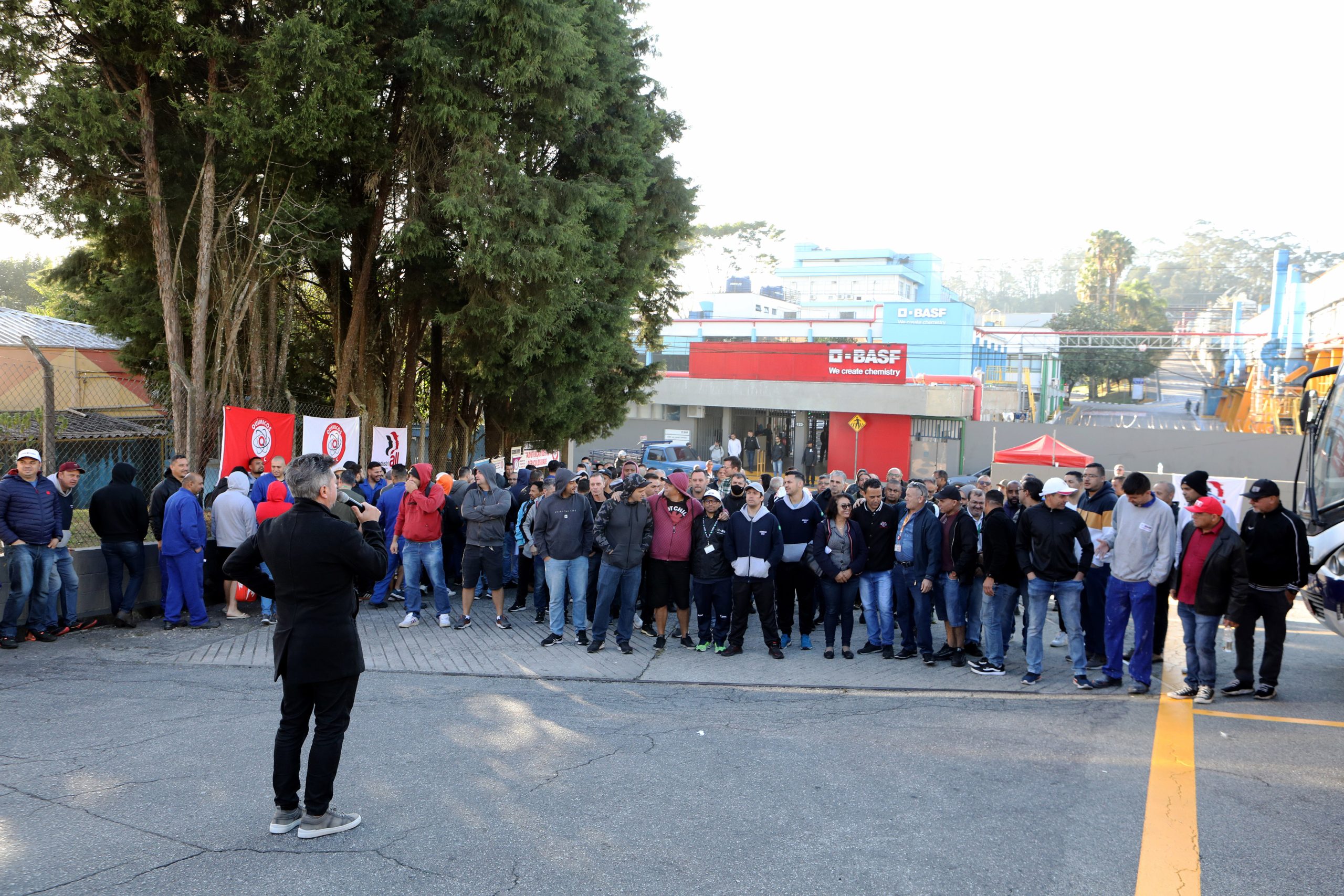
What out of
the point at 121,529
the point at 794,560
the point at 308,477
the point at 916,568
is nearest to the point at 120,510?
the point at 121,529

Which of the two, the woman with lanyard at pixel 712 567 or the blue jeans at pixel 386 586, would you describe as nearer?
the woman with lanyard at pixel 712 567

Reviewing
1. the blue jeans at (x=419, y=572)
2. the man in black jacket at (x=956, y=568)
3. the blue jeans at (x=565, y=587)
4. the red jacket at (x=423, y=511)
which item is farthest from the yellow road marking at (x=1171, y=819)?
the red jacket at (x=423, y=511)

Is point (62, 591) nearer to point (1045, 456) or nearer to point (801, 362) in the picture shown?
point (1045, 456)

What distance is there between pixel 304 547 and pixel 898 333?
73817 mm

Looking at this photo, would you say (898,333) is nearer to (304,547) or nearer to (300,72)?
(300,72)

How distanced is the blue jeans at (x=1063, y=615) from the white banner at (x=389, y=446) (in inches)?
409

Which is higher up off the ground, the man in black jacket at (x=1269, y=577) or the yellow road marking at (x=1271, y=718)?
the man in black jacket at (x=1269, y=577)

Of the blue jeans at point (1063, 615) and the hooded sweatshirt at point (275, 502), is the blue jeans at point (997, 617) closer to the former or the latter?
the blue jeans at point (1063, 615)

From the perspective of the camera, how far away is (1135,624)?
25.6 feet

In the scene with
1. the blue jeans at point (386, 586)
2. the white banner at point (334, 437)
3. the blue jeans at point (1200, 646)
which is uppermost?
the white banner at point (334, 437)

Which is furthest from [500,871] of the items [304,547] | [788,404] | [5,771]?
[788,404]

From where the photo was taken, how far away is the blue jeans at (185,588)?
9734 mm

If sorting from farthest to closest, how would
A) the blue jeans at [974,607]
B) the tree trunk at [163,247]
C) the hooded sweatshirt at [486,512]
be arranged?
the tree trunk at [163,247], the hooded sweatshirt at [486,512], the blue jeans at [974,607]

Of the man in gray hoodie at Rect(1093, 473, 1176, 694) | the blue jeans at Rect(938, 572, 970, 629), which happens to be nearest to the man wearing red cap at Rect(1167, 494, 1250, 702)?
the man in gray hoodie at Rect(1093, 473, 1176, 694)
